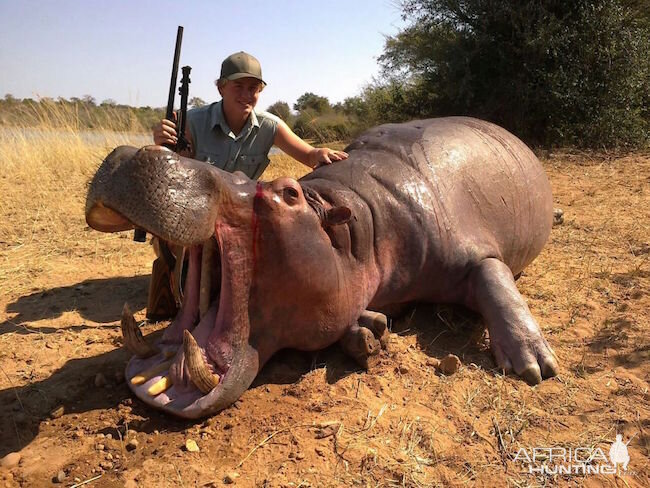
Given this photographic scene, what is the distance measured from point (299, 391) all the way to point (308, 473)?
55 cm

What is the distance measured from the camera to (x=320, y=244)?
2.65 metres

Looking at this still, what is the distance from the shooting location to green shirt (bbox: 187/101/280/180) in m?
4.18

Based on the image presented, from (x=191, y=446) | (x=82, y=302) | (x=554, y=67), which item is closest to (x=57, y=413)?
(x=191, y=446)

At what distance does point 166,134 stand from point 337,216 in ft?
4.47

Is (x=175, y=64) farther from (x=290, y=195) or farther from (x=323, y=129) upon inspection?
(x=323, y=129)

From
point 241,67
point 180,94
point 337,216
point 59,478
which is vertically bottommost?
point 59,478

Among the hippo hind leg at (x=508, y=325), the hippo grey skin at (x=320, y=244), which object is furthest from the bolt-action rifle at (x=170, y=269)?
the hippo hind leg at (x=508, y=325)

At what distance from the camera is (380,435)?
7.77ft

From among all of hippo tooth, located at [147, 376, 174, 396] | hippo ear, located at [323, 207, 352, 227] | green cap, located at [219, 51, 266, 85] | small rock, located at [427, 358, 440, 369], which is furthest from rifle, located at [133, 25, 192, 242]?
small rock, located at [427, 358, 440, 369]

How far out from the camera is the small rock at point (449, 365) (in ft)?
9.53

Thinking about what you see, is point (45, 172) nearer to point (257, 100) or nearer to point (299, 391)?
point (257, 100)

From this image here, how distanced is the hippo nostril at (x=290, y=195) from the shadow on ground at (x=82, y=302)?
5.79ft

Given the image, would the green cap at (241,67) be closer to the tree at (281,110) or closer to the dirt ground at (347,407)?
the dirt ground at (347,407)

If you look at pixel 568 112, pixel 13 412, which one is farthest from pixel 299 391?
pixel 568 112
